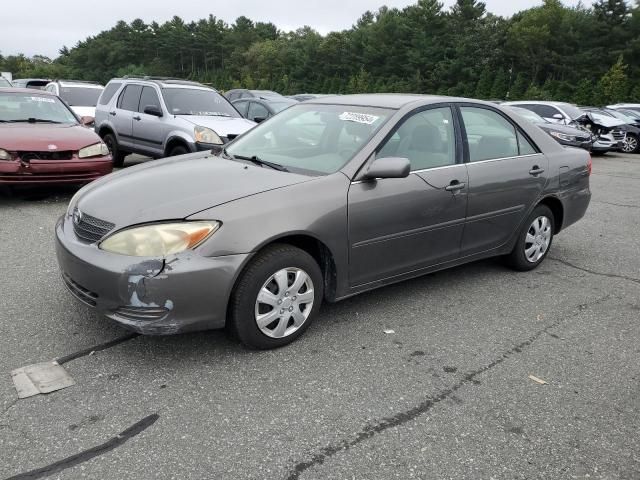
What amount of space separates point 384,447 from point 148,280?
4.81 ft

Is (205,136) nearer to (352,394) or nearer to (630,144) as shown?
(352,394)

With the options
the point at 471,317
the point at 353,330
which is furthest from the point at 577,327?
the point at 353,330

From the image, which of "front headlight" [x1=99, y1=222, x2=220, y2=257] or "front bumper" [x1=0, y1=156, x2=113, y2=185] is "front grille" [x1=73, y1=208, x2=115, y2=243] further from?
"front bumper" [x1=0, y1=156, x2=113, y2=185]

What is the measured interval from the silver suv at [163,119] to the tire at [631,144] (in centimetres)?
1443

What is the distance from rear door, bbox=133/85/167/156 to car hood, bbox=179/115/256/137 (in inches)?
18.2

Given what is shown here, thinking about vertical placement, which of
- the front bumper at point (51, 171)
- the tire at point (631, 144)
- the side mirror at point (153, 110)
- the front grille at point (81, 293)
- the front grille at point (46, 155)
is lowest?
the tire at point (631, 144)

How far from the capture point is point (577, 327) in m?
3.92

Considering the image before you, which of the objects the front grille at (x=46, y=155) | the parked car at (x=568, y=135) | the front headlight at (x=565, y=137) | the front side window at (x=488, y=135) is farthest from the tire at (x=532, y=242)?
the front headlight at (x=565, y=137)

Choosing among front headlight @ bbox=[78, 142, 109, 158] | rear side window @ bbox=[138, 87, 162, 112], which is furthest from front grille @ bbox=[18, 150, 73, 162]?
rear side window @ bbox=[138, 87, 162, 112]

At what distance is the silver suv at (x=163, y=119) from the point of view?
8.48 m

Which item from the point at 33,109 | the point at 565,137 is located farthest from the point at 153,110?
the point at 565,137

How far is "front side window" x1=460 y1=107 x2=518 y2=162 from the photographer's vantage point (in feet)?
14.5

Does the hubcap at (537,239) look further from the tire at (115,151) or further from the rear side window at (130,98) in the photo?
the tire at (115,151)

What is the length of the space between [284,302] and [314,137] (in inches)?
56.0
